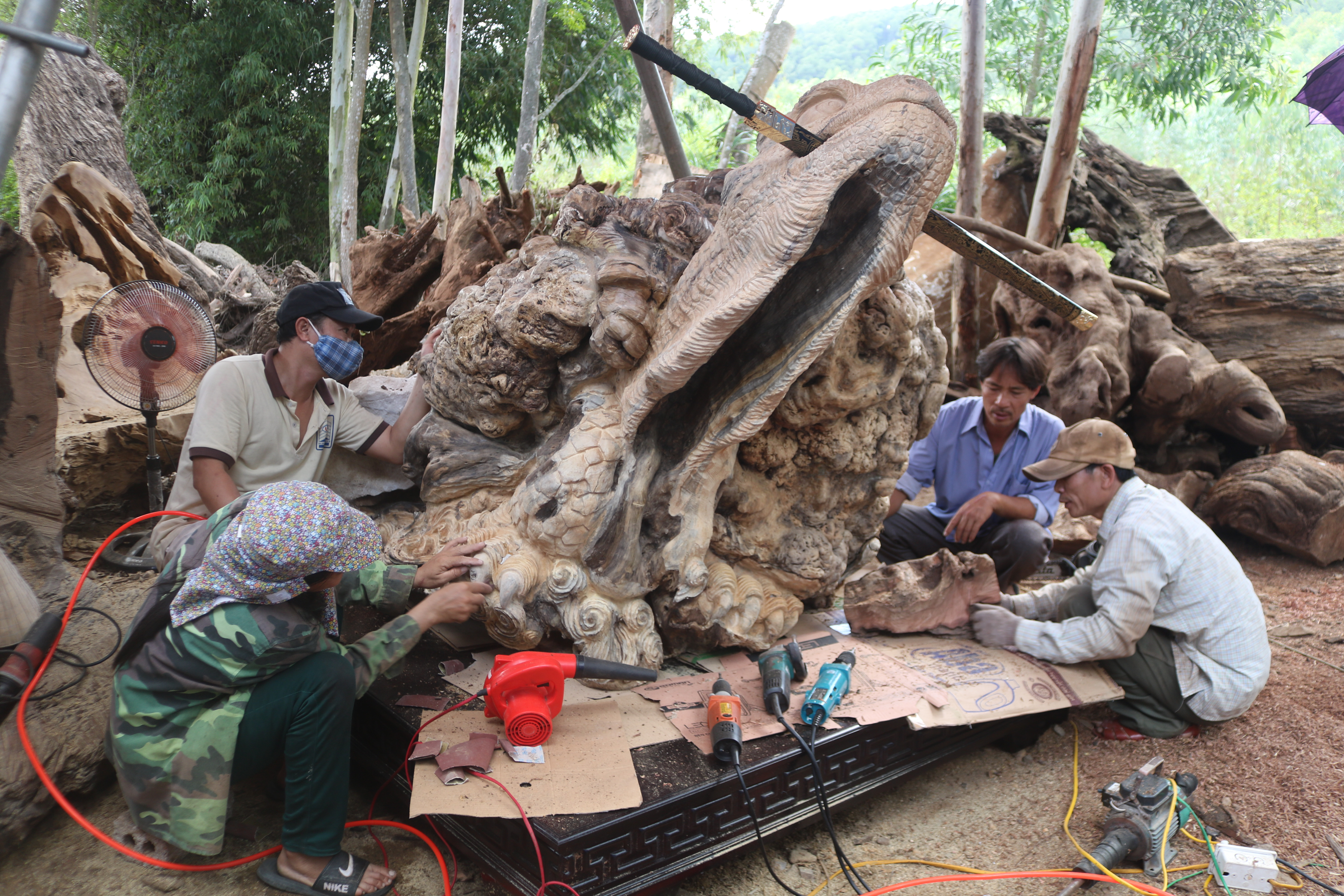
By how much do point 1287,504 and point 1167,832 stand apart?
9.64ft

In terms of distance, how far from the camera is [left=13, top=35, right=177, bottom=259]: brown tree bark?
3816 mm

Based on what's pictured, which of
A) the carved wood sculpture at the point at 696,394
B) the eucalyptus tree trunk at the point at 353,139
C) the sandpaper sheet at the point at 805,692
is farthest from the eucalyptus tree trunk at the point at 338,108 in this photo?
the sandpaper sheet at the point at 805,692

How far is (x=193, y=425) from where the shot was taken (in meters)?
2.33

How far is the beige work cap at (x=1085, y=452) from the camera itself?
2443 mm

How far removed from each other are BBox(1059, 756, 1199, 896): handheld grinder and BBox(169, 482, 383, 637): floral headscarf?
1800mm

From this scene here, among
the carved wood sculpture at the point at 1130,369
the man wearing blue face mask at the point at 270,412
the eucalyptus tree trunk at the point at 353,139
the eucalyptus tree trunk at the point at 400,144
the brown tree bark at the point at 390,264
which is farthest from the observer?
the eucalyptus tree trunk at the point at 400,144

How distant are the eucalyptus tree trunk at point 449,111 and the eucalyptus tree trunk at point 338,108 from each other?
1140mm

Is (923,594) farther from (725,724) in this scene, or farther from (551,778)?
(551,778)

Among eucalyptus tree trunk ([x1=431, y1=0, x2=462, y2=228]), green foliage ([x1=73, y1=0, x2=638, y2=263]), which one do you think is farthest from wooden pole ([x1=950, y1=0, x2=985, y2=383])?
green foliage ([x1=73, y1=0, x2=638, y2=263])

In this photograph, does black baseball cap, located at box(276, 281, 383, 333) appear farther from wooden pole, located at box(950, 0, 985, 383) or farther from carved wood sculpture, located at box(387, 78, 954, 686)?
wooden pole, located at box(950, 0, 985, 383)

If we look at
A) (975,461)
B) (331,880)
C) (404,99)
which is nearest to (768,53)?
(404,99)

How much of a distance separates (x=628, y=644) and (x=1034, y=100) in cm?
Answer: 1099

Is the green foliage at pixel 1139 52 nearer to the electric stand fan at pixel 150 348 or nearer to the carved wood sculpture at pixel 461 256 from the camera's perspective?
the carved wood sculpture at pixel 461 256

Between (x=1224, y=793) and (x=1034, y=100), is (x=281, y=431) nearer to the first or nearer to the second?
(x=1224, y=793)
